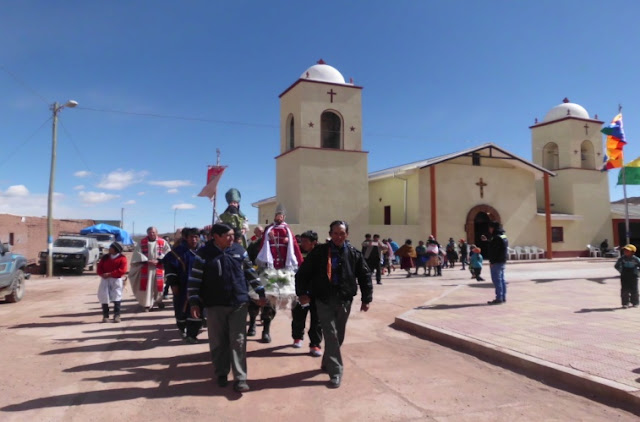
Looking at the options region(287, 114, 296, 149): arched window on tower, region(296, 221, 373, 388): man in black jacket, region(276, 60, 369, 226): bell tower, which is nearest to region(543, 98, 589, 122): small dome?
region(276, 60, 369, 226): bell tower

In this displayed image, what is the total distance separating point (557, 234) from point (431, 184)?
10.4 metres

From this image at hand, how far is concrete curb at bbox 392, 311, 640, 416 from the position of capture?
4250mm

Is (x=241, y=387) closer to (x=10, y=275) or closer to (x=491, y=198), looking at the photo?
(x=10, y=275)

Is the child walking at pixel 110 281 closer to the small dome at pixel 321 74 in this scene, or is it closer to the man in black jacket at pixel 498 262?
the man in black jacket at pixel 498 262

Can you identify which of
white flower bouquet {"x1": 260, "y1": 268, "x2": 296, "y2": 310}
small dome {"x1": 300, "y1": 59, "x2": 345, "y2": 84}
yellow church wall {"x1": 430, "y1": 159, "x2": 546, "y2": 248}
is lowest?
white flower bouquet {"x1": 260, "y1": 268, "x2": 296, "y2": 310}

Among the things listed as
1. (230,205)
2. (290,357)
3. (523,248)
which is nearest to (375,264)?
(230,205)

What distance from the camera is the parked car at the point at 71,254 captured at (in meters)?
19.6

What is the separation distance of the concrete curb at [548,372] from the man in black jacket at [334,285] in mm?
1900

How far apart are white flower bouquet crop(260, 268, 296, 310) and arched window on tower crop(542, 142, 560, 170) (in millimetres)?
31059

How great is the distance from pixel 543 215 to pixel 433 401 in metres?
26.8

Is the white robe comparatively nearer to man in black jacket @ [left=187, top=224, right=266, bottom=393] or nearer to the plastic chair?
man in black jacket @ [left=187, top=224, right=266, bottom=393]

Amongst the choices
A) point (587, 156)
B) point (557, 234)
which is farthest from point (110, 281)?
point (587, 156)

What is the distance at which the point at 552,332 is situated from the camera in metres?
6.71

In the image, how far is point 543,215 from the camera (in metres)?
28.0
